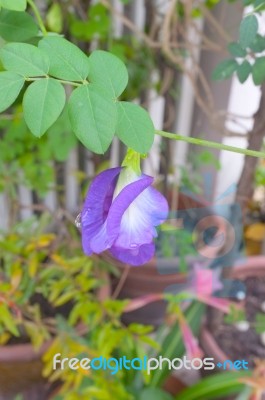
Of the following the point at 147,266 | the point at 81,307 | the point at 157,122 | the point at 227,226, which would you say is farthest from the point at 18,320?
the point at 157,122

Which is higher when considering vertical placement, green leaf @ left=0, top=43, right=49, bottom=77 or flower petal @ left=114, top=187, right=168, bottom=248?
green leaf @ left=0, top=43, right=49, bottom=77

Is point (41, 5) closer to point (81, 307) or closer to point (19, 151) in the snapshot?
point (19, 151)

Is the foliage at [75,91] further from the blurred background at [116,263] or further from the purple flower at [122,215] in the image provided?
the blurred background at [116,263]

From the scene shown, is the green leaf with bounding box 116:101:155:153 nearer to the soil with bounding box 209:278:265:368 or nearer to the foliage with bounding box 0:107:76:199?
the foliage with bounding box 0:107:76:199

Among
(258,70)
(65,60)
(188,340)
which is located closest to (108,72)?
(65,60)

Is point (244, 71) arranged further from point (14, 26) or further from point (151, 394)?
point (151, 394)

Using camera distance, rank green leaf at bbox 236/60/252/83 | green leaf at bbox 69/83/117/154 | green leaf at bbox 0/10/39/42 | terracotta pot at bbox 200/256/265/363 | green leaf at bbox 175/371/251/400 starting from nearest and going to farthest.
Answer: green leaf at bbox 69/83/117/154 < green leaf at bbox 0/10/39/42 < green leaf at bbox 236/60/252/83 < green leaf at bbox 175/371/251/400 < terracotta pot at bbox 200/256/265/363

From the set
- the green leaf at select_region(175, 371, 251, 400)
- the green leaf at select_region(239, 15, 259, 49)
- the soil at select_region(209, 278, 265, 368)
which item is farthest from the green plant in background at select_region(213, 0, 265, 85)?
the soil at select_region(209, 278, 265, 368)
